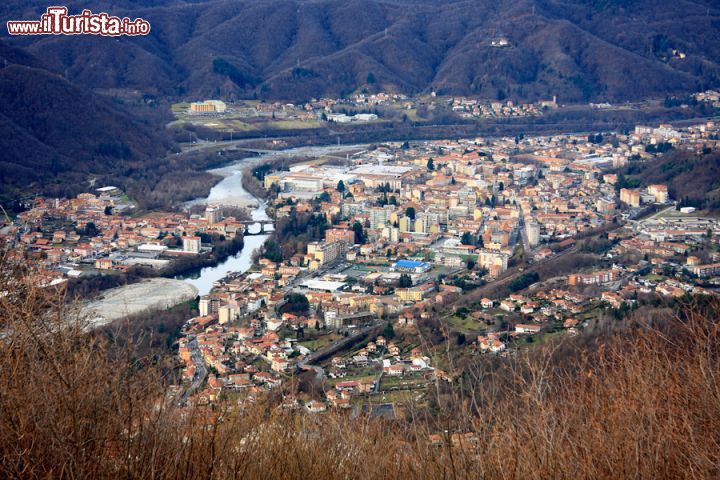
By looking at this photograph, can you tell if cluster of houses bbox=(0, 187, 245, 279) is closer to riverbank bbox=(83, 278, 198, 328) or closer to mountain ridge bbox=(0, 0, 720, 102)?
riverbank bbox=(83, 278, 198, 328)

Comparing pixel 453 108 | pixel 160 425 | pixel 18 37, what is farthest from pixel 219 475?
pixel 18 37

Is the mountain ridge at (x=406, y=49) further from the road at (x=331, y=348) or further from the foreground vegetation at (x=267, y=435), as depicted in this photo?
the foreground vegetation at (x=267, y=435)

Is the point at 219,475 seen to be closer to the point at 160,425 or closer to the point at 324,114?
the point at 160,425

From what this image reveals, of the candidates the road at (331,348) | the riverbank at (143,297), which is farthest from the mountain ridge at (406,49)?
the road at (331,348)

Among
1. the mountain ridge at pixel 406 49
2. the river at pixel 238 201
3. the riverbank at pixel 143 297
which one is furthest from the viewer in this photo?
the mountain ridge at pixel 406 49

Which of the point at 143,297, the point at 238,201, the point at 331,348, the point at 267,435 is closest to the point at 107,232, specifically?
→ the point at 238,201

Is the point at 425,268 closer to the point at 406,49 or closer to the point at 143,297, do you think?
the point at 143,297

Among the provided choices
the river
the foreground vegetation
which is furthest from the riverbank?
the foreground vegetation

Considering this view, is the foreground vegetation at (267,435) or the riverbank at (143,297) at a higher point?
the foreground vegetation at (267,435)
